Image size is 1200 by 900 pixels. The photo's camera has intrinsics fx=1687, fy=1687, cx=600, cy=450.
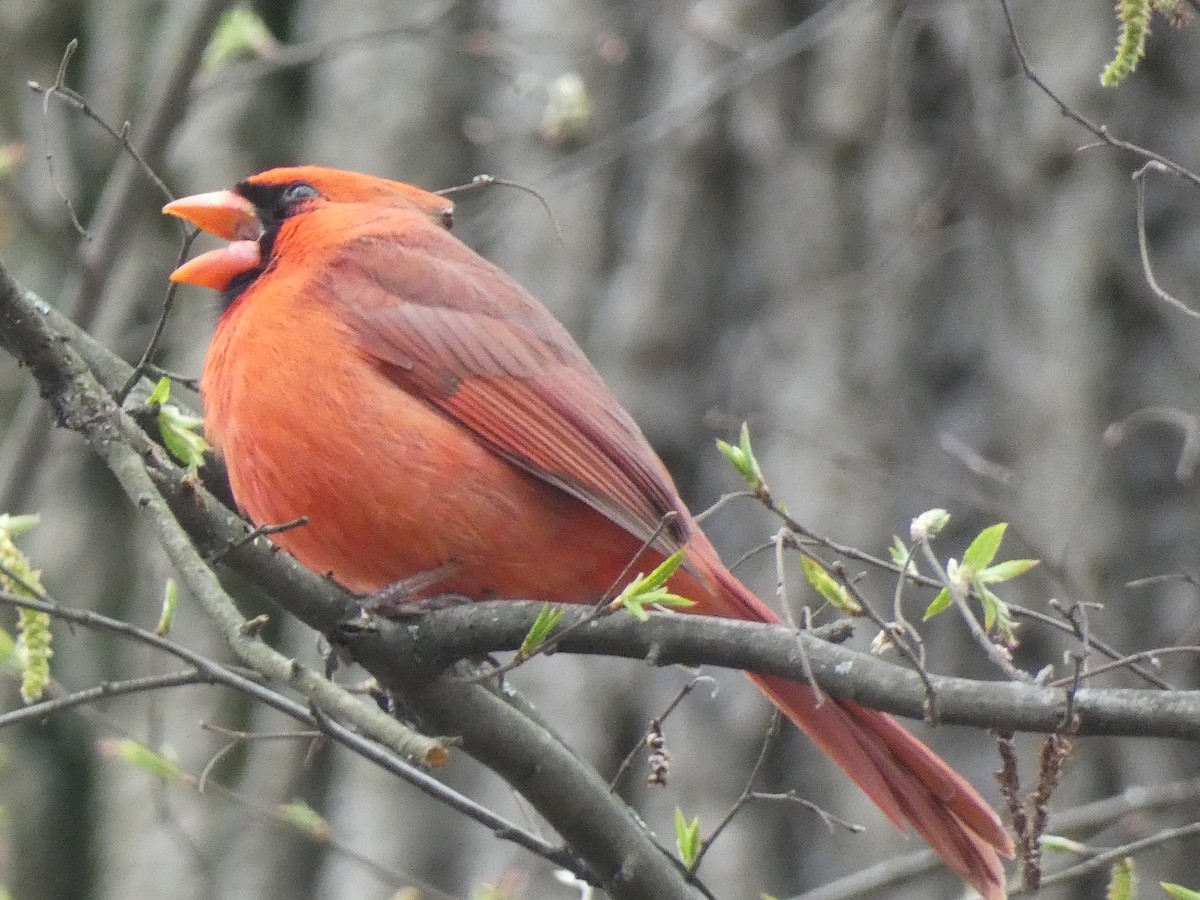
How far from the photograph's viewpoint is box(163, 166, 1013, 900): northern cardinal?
2465 millimetres

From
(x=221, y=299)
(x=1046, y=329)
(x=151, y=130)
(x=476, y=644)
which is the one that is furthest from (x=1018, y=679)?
(x=151, y=130)

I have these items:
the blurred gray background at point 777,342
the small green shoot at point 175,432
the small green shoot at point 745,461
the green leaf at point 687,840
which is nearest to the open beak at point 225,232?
the blurred gray background at point 777,342

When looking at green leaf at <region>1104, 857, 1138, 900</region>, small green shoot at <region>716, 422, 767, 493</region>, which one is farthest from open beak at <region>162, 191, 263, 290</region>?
green leaf at <region>1104, 857, 1138, 900</region>

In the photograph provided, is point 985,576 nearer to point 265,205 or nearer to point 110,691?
point 110,691

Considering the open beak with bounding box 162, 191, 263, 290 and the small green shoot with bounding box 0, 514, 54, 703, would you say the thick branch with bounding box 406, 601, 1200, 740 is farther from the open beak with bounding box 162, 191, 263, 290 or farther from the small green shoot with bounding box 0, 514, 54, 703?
the open beak with bounding box 162, 191, 263, 290

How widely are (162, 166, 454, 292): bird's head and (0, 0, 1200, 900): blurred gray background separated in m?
0.61

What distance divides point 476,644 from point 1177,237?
2.41m

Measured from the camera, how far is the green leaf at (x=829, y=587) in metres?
2.01

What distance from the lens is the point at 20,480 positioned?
11.5 ft

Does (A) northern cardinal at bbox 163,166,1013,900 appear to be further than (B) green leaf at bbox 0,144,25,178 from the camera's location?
No

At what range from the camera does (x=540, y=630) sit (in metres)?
1.84

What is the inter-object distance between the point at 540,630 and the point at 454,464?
2.40 feet

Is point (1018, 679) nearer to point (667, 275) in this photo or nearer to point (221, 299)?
point (221, 299)

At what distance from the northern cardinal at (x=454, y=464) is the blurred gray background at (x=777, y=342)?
26.1 inches
